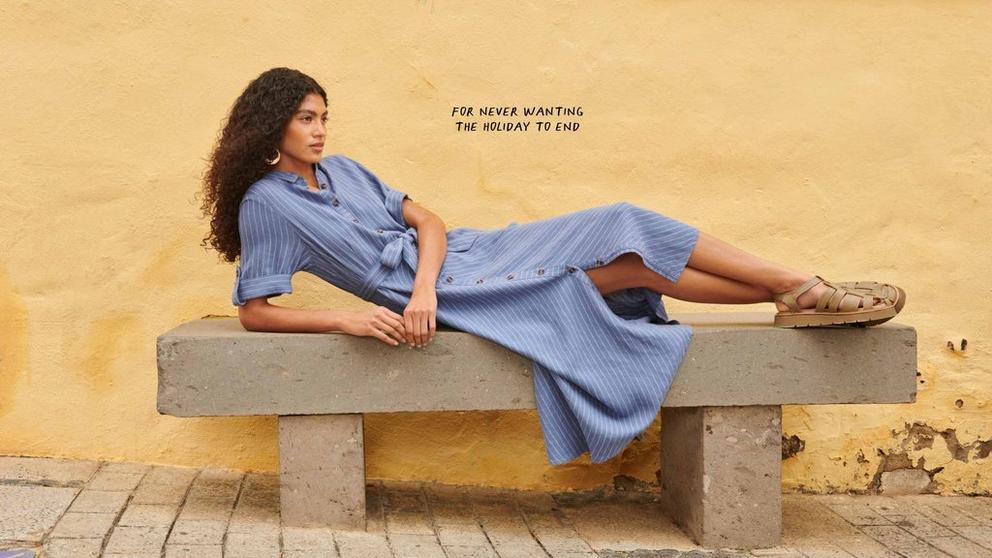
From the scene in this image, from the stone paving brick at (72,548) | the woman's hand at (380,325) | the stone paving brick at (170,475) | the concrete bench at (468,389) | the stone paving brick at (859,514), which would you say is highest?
the woman's hand at (380,325)

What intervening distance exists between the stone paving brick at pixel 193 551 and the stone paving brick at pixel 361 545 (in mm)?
354

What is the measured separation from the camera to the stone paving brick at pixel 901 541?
3.57m

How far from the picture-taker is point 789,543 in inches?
144

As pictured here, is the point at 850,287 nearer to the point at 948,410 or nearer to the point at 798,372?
the point at 798,372

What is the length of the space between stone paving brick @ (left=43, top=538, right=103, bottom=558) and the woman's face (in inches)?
50.7

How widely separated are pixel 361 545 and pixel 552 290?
0.97 m

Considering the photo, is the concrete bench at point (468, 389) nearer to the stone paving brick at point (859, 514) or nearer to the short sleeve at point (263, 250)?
the short sleeve at point (263, 250)

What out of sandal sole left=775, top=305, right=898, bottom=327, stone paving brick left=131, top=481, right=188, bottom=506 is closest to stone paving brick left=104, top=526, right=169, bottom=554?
stone paving brick left=131, top=481, right=188, bottom=506

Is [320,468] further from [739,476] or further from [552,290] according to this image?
[739,476]

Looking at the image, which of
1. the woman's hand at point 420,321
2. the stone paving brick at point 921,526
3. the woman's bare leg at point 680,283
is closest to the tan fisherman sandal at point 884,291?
the woman's bare leg at point 680,283

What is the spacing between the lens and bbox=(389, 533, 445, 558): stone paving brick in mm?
3375

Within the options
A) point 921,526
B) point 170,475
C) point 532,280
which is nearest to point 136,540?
point 170,475

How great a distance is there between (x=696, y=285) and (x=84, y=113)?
229 centimetres

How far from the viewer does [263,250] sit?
11.6 feet
